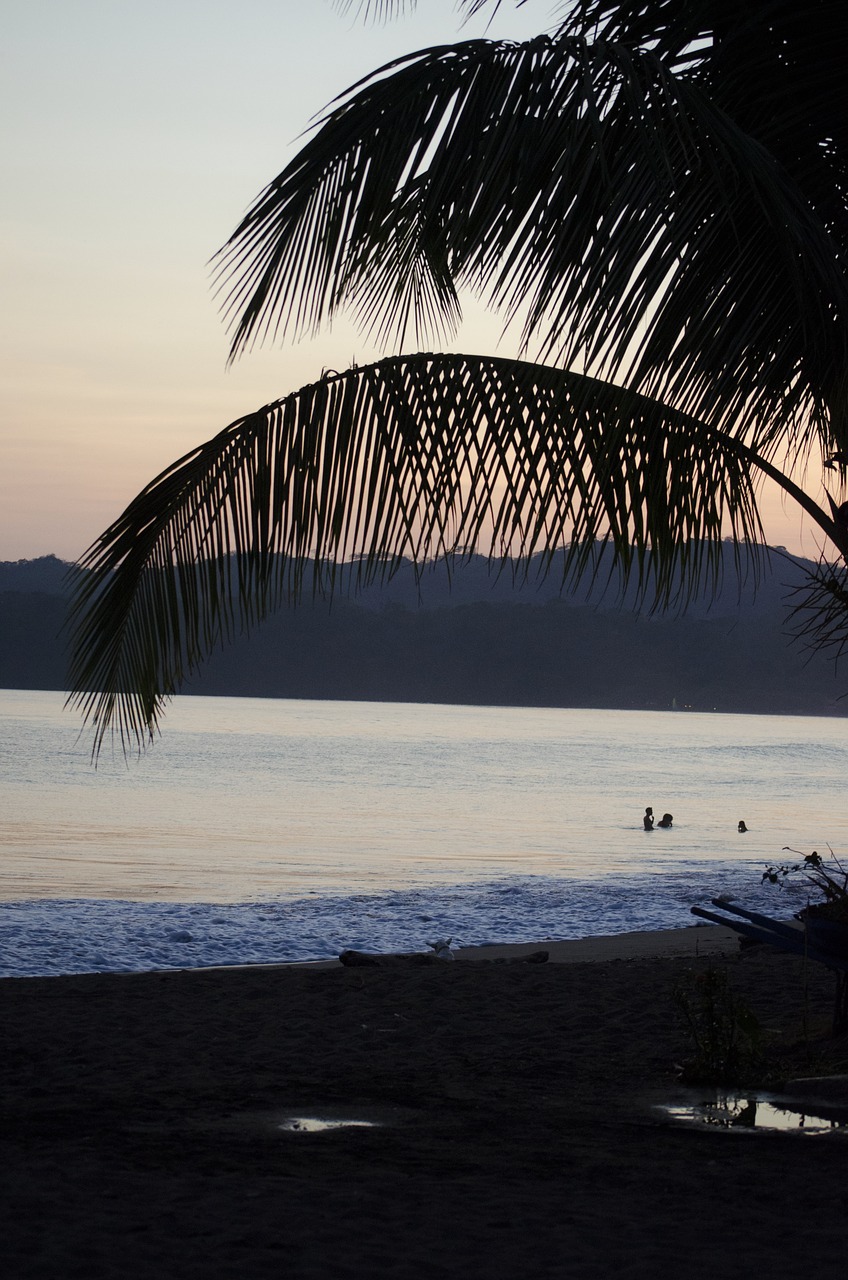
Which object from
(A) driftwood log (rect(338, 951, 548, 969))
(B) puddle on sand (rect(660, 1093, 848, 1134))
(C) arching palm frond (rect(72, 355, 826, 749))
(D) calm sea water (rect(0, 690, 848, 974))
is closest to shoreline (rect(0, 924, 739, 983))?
(A) driftwood log (rect(338, 951, 548, 969))

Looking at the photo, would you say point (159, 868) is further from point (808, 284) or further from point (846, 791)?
point (846, 791)

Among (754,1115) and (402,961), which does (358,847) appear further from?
(754,1115)

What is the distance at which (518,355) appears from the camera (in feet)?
15.1

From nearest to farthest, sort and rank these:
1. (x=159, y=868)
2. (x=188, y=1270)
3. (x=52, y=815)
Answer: (x=188, y=1270) → (x=159, y=868) → (x=52, y=815)

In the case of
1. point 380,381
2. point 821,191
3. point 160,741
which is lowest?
point 160,741

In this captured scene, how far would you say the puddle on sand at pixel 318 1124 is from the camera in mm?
5031

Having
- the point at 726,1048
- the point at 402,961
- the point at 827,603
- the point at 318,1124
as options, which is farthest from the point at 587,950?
the point at 827,603

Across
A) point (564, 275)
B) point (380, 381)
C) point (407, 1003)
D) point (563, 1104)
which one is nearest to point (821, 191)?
point (564, 275)

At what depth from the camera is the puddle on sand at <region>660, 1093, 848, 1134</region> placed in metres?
5.00

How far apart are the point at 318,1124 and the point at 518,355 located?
3.10 meters

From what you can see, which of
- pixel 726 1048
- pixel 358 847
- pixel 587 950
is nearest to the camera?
pixel 726 1048

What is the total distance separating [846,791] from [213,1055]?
1915 inches

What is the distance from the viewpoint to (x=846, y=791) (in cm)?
5172

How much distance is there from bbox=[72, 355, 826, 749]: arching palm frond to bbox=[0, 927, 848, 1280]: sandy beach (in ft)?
5.10
